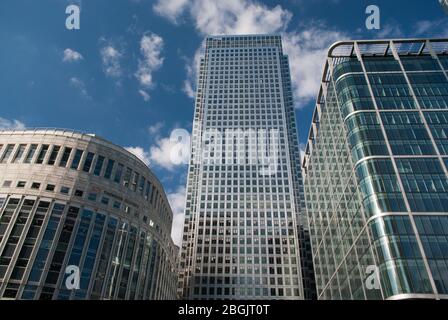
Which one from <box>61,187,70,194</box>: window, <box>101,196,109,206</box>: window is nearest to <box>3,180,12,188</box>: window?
<box>61,187,70,194</box>: window

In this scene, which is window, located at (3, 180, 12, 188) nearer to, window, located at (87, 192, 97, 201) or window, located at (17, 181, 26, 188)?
window, located at (17, 181, 26, 188)

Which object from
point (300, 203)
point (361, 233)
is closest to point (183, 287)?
point (300, 203)

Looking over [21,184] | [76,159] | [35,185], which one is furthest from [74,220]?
[76,159]

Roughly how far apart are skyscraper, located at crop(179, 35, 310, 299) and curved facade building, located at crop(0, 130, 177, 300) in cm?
5650

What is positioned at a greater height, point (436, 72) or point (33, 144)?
point (436, 72)

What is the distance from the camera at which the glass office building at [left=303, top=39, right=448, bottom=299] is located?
48.5m

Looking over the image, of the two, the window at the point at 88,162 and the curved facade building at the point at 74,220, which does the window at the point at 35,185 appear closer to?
the curved facade building at the point at 74,220

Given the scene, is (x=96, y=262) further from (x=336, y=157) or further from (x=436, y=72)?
(x=436, y=72)

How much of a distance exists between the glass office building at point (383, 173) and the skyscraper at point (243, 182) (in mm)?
32461

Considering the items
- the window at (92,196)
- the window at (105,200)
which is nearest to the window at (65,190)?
the window at (92,196)

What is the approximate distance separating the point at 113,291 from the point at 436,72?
74953mm

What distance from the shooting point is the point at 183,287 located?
11575 cm

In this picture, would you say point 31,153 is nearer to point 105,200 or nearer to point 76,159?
point 76,159

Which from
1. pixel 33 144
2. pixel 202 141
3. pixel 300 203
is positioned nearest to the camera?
pixel 33 144
